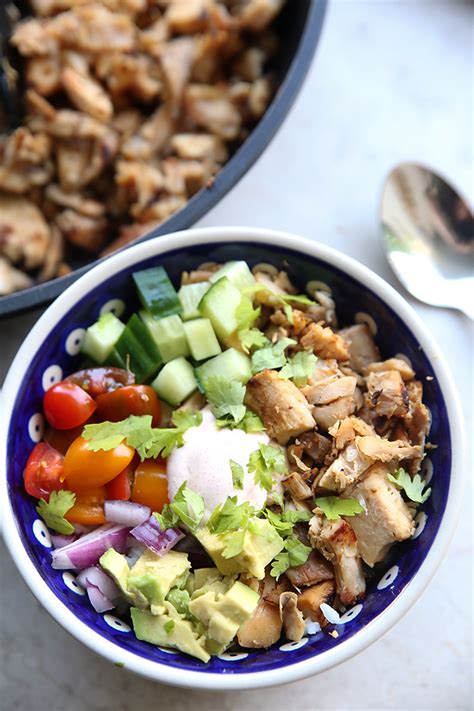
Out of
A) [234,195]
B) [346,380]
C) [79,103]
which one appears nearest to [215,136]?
[234,195]

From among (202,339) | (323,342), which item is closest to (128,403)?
(202,339)

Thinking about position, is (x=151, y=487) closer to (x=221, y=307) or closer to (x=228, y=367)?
(x=228, y=367)

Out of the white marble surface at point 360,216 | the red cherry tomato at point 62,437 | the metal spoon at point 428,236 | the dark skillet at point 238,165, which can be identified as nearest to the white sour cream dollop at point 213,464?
the red cherry tomato at point 62,437

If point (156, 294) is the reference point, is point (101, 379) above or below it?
below

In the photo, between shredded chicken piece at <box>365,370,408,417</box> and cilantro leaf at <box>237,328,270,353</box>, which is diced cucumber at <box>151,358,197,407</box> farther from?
shredded chicken piece at <box>365,370,408,417</box>

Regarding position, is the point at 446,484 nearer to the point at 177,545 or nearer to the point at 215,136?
the point at 177,545

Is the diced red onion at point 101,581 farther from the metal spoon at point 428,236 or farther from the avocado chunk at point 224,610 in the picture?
the metal spoon at point 428,236
